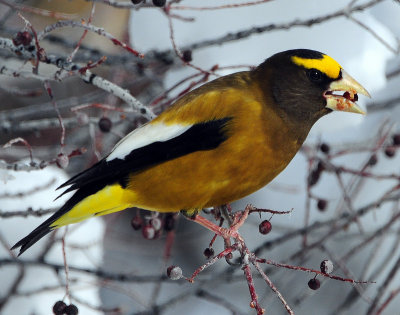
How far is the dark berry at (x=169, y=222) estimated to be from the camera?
3518 mm

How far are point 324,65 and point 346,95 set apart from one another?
15cm

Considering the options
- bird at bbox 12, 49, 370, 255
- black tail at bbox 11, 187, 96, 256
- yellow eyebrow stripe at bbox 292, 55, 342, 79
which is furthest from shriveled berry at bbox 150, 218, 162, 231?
yellow eyebrow stripe at bbox 292, 55, 342, 79

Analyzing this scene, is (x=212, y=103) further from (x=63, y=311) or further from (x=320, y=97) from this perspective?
(x=63, y=311)

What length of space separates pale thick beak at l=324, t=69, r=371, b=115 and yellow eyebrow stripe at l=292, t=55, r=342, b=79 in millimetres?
34

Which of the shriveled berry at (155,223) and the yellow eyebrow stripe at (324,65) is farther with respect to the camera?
the shriveled berry at (155,223)

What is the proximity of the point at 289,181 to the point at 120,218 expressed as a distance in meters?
1.99

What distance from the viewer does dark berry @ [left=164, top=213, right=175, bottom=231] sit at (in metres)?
3.52

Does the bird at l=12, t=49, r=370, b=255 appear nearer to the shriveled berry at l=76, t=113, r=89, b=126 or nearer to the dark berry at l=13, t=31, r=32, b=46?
the shriveled berry at l=76, t=113, r=89, b=126

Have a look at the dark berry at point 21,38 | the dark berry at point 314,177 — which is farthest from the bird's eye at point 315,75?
the dark berry at point 21,38

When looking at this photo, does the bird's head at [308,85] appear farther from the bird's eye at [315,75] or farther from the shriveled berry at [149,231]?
the shriveled berry at [149,231]

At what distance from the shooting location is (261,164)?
118 inches

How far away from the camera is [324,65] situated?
307 cm

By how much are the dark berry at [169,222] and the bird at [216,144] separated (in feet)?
1.01

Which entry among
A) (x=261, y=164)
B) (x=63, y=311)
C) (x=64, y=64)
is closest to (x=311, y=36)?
(x=261, y=164)
